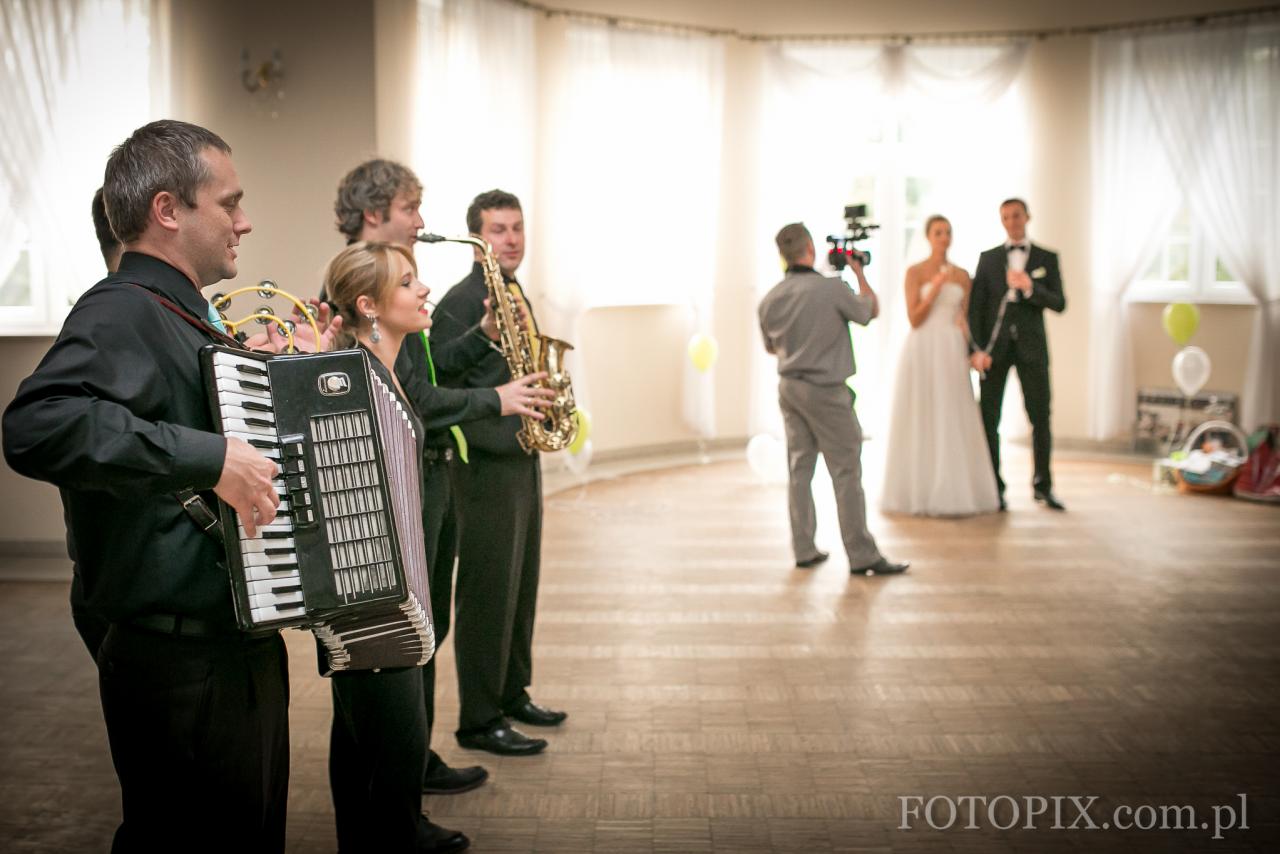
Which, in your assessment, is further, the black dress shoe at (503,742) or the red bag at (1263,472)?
the red bag at (1263,472)

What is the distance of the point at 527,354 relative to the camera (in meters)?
3.66

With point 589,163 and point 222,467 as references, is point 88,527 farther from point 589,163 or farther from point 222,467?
point 589,163

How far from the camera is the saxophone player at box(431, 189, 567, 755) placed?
3.70m

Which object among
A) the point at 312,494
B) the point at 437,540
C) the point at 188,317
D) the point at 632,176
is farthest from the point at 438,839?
the point at 632,176

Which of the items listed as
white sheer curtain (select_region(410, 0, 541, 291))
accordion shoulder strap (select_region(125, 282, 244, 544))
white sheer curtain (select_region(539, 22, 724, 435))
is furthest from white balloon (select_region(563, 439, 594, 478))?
accordion shoulder strap (select_region(125, 282, 244, 544))

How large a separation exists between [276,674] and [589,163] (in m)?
7.45

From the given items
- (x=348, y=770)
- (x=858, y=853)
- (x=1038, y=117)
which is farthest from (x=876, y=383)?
(x=348, y=770)

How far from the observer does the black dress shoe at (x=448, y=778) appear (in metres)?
3.60

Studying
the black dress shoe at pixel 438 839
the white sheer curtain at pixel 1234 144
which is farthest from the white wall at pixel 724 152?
the black dress shoe at pixel 438 839

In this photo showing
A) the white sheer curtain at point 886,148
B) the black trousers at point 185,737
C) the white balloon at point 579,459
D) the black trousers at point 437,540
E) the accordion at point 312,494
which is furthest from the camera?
the white sheer curtain at point 886,148

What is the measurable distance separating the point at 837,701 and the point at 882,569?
1.87 meters

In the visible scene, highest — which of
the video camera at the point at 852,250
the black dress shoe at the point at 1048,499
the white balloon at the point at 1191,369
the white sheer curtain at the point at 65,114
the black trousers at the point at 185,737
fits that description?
the white sheer curtain at the point at 65,114

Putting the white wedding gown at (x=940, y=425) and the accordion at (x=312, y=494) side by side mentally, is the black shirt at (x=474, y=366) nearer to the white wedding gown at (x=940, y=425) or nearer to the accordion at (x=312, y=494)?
the accordion at (x=312, y=494)

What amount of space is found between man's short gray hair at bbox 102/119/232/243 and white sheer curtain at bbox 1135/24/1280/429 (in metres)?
8.91
